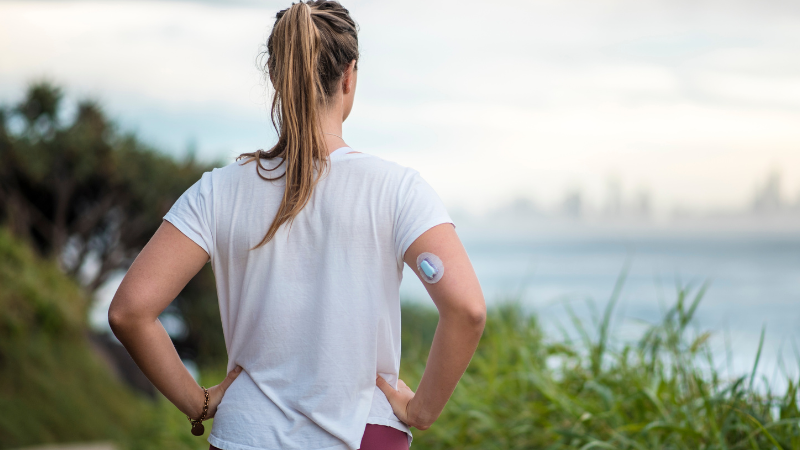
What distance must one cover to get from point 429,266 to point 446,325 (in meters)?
0.14

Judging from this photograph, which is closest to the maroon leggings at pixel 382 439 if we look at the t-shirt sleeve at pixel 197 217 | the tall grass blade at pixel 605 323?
the t-shirt sleeve at pixel 197 217

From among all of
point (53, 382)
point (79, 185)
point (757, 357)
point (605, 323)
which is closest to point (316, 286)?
point (757, 357)

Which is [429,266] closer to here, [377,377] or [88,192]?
[377,377]

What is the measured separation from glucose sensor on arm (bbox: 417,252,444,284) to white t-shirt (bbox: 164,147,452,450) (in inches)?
1.7

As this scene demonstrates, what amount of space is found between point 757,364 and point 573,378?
100cm

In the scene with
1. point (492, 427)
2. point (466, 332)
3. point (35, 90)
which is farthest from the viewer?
point (35, 90)

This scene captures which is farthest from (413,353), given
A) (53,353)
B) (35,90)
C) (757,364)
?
(35,90)

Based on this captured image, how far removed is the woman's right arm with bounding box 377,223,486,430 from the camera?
1.26 metres

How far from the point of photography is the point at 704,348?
9.74 ft

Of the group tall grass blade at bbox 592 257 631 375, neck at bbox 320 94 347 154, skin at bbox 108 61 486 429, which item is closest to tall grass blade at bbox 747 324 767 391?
tall grass blade at bbox 592 257 631 375

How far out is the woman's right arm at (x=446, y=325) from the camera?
4.15 ft

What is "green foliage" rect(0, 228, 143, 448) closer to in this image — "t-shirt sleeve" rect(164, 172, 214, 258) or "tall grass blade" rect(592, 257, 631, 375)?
"tall grass blade" rect(592, 257, 631, 375)

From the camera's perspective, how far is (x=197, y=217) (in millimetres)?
1346

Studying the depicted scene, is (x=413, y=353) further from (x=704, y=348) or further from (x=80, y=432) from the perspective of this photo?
(x=704, y=348)
